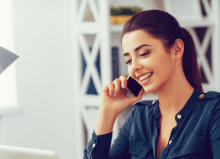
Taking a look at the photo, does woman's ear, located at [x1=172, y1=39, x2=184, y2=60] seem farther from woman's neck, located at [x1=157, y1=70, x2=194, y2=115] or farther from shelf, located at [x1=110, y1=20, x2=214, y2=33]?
shelf, located at [x1=110, y1=20, x2=214, y2=33]

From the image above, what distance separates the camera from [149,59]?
0.88 m

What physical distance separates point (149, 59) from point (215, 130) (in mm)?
299

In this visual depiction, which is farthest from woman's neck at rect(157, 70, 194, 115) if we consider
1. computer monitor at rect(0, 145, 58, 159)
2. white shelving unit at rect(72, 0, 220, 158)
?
white shelving unit at rect(72, 0, 220, 158)

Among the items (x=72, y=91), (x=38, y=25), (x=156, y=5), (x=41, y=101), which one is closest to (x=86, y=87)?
(x=72, y=91)

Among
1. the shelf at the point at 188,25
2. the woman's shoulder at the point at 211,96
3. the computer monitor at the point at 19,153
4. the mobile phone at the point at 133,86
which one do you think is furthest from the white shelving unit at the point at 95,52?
the computer monitor at the point at 19,153

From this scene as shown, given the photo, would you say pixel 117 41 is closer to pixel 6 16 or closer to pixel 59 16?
pixel 59 16

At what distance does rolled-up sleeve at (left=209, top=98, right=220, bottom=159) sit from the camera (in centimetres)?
78

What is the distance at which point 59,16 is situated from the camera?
6.31 feet

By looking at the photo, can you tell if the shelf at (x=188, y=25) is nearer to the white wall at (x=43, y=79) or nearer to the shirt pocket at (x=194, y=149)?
the white wall at (x=43, y=79)

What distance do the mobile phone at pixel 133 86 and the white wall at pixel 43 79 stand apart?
97 centimetres

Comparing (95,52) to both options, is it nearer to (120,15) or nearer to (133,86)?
(120,15)

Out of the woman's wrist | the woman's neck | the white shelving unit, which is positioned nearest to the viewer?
the woman's neck

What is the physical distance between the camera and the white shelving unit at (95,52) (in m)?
1.66

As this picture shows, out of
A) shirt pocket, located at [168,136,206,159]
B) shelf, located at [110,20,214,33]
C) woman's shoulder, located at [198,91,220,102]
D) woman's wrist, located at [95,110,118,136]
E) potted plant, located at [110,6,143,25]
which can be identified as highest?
potted plant, located at [110,6,143,25]
